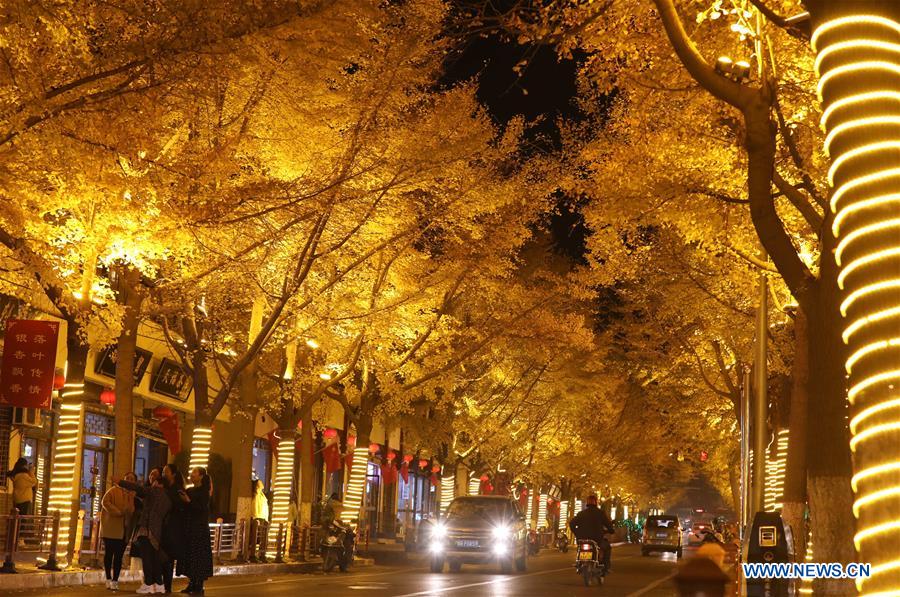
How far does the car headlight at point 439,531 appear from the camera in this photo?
29.3 meters

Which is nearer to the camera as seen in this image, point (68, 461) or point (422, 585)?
point (68, 461)

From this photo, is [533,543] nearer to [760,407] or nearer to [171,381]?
[171,381]

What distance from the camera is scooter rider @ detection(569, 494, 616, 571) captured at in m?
25.5

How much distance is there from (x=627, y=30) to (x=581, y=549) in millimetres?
12169

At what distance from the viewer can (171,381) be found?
34781 millimetres

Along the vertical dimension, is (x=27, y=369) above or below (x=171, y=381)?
below

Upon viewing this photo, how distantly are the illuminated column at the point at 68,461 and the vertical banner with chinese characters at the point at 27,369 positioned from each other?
1966mm

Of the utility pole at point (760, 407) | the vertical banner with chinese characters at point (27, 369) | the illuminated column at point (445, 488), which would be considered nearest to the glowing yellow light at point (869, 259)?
the utility pole at point (760, 407)

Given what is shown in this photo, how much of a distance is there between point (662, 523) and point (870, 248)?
56383mm

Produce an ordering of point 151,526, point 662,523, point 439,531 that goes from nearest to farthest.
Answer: point 151,526
point 439,531
point 662,523

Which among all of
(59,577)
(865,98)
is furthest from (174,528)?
(865,98)

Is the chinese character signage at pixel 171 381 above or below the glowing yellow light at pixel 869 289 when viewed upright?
above

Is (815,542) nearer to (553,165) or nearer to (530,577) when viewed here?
(530,577)

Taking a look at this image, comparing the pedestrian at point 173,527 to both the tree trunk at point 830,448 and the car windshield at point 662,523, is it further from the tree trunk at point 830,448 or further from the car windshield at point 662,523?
the car windshield at point 662,523
